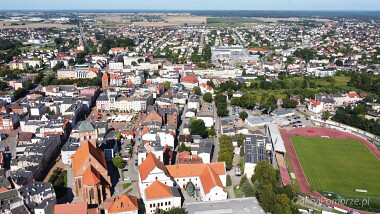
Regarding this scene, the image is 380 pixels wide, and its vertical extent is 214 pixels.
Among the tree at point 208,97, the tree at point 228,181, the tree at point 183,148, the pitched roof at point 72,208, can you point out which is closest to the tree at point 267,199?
the tree at point 228,181

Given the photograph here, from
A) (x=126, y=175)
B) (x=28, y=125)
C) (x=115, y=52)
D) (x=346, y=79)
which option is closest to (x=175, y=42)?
(x=115, y=52)

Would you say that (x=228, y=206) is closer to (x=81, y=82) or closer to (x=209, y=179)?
(x=209, y=179)

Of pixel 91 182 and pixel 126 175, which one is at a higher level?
pixel 91 182

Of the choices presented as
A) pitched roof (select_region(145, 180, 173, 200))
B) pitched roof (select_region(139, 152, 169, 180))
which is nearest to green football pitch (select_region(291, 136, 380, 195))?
pitched roof (select_region(145, 180, 173, 200))

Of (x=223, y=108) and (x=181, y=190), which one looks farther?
(x=223, y=108)

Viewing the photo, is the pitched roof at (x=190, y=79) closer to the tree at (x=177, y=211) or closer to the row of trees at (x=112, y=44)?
the tree at (x=177, y=211)

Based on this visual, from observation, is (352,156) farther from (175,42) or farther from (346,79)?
(175,42)

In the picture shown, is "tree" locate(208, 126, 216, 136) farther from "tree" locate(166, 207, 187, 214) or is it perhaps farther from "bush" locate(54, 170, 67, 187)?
"bush" locate(54, 170, 67, 187)
